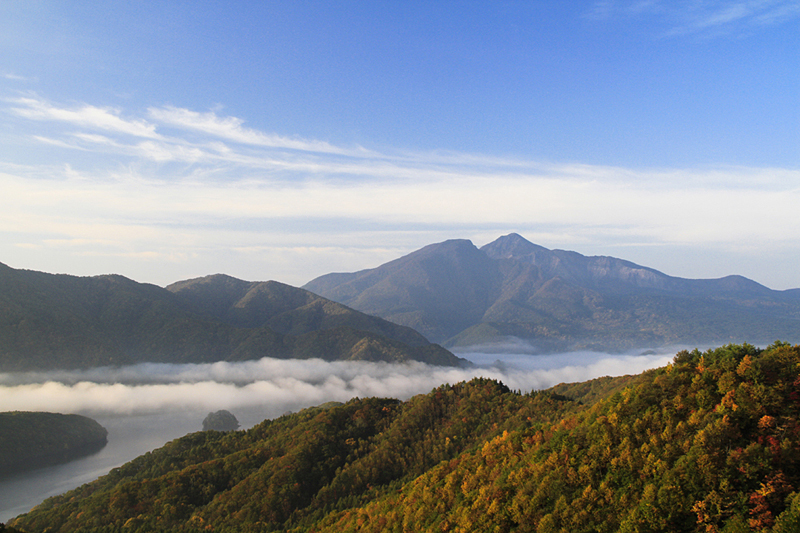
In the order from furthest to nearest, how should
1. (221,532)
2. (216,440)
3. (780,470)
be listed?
(216,440) < (221,532) < (780,470)

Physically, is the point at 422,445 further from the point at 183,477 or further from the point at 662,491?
the point at 662,491

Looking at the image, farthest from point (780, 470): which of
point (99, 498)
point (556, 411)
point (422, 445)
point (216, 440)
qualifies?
point (216, 440)

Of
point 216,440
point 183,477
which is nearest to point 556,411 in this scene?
point 183,477

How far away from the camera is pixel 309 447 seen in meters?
118

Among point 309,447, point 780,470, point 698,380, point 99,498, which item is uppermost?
point 698,380

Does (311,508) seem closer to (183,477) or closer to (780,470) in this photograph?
(183,477)

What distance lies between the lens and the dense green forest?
1650 inches

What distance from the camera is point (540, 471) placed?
2160 inches

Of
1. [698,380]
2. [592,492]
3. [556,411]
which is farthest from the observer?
[556,411]

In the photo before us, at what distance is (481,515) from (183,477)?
3513 inches

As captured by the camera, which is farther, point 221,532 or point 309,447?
point 309,447

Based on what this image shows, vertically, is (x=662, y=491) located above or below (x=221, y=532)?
above

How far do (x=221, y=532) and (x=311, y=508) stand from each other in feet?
60.3

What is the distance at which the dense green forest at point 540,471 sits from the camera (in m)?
41.9
